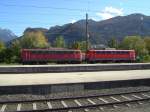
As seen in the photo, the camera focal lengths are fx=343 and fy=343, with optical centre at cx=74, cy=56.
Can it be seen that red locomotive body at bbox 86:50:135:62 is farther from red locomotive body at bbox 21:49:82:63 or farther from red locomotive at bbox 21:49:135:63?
red locomotive body at bbox 21:49:82:63

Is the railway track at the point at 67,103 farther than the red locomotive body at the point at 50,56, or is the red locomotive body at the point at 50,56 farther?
the red locomotive body at the point at 50,56

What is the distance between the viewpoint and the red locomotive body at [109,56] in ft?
195

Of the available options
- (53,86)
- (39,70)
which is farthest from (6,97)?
(39,70)

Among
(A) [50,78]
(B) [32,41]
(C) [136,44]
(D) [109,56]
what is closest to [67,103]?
(A) [50,78]

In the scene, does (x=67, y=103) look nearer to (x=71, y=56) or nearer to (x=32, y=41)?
(x=71, y=56)

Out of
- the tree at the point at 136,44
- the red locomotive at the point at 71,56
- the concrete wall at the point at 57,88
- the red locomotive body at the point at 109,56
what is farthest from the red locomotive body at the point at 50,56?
the tree at the point at 136,44

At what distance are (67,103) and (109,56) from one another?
4588 centimetres

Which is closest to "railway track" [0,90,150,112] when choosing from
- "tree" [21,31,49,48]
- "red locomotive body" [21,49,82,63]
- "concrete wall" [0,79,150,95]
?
"concrete wall" [0,79,150,95]

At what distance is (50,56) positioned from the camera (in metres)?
56.1

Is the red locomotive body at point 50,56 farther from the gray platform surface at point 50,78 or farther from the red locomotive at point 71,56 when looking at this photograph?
the gray platform surface at point 50,78

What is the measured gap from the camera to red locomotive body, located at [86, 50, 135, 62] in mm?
59531

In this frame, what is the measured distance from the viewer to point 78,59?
57.9m

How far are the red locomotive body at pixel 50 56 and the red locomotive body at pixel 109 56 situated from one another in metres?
2.37

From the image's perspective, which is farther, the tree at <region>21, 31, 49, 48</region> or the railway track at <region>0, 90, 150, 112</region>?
the tree at <region>21, 31, 49, 48</region>
